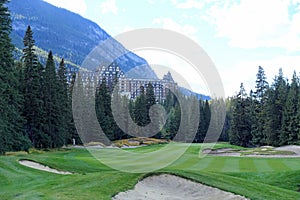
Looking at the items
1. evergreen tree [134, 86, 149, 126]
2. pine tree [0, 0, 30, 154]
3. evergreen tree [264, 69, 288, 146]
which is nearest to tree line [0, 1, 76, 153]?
pine tree [0, 0, 30, 154]

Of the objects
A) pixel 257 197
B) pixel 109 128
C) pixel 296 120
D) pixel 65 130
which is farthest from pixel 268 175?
pixel 109 128

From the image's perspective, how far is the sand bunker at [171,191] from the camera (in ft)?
49.8

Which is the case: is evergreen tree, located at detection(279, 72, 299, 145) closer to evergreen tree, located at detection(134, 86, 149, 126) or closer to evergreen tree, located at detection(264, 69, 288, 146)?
evergreen tree, located at detection(264, 69, 288, 146)

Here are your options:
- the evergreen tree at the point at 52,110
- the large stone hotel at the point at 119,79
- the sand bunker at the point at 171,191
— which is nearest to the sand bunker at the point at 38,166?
the sand bunker at the point at 171,191

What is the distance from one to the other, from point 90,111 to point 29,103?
68.9 ft

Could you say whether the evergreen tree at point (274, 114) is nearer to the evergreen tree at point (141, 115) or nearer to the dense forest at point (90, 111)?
the dense forest at point (90, 111)

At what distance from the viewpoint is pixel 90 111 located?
66125mm

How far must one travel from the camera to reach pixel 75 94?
65.8 meters

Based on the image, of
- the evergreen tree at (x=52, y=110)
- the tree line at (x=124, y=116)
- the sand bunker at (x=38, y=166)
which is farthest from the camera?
the tree line at (x=124, y=116)

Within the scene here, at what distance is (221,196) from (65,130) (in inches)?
1577

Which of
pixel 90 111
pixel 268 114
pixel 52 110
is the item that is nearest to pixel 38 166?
pixel 52 110

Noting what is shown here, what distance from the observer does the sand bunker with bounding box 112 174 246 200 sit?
49.8ft

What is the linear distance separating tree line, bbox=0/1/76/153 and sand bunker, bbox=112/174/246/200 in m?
19.5

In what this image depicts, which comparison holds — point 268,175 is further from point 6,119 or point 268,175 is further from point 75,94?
point 75,94
